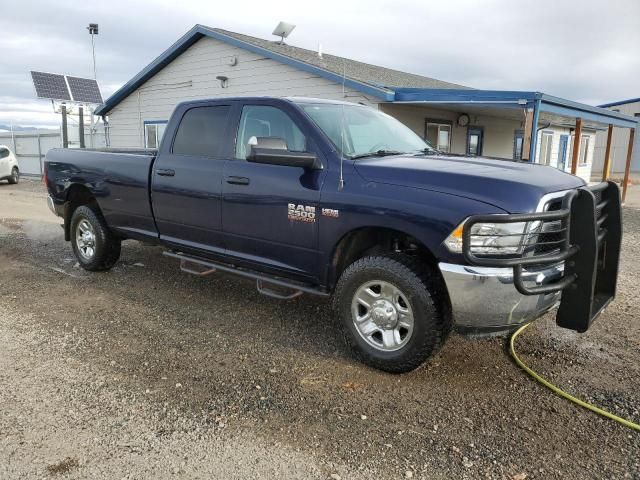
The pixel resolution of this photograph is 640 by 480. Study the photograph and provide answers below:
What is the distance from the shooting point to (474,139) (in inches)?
685

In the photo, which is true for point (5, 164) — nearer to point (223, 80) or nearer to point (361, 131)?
point (223, 80)

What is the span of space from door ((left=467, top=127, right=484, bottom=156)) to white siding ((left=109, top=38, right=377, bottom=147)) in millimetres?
5658

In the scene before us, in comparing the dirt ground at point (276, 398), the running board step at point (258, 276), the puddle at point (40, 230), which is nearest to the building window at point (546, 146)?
the dirt ground at point (276, 398)

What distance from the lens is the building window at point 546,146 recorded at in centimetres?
2078

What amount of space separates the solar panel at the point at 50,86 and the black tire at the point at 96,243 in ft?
55.4

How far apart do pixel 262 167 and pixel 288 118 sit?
1.55ft

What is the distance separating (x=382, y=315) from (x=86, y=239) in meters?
4.30

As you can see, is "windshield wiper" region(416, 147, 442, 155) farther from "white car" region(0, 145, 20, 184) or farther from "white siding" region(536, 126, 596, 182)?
"white car" region(0, 145, 20, 184)

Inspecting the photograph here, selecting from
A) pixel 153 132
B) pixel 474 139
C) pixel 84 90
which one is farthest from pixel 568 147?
pixel 84 90

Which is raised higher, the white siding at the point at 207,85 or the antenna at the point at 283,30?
the antenna at the point at 283,30

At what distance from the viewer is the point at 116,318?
15.9 ft

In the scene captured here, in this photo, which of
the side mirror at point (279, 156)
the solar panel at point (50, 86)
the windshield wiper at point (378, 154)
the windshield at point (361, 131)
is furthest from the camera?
the solar panel at point (50, 86)

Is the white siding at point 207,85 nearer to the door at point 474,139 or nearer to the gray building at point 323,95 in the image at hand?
the gray building at point 323,95

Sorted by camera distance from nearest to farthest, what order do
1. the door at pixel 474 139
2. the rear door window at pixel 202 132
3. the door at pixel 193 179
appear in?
1. the door at pixel 193 179
2. the rear door window at pixel 202 132
3. the door at pixel 474 139
